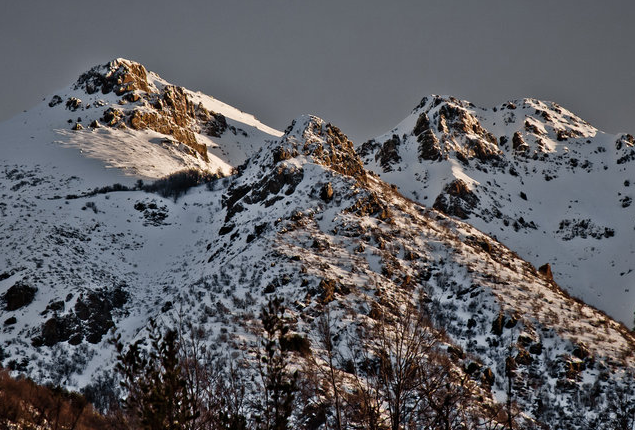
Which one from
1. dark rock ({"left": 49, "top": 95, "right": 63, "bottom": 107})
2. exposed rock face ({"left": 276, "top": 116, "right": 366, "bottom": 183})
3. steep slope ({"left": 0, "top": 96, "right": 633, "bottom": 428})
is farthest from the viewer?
dark rock ({"left": 49, "top": 95, "right": 63, "bottom": 107})

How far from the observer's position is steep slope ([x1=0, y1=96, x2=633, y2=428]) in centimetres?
3516

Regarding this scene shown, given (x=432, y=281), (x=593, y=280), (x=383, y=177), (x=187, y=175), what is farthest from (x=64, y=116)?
(x=593, y=280)

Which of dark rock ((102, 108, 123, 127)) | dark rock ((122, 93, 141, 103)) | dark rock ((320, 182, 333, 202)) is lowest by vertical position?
dark rock ((320, 182, 333, 202))

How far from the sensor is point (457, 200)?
253 feet

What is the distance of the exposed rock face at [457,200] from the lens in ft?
246

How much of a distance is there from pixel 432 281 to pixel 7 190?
223 ft

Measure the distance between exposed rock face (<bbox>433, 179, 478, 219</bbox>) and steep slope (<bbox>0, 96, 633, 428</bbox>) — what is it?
9553 millimetres

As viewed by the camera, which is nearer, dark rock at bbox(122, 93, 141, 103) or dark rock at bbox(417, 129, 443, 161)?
dark rock at bbox(417, 129, 443, 161)

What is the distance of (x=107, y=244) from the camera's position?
58.2m

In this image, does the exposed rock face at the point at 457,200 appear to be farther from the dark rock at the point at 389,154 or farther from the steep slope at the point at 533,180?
the dark rock at the point at 389,154

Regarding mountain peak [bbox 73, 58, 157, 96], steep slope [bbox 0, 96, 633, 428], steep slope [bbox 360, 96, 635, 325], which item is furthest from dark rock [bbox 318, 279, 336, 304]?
mountain peak [bbox 73, 58, 157, 96]

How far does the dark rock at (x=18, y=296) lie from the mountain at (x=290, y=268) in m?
0.15

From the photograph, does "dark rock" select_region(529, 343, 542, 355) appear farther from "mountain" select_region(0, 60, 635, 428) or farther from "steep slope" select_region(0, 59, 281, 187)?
"steep slope" select_region(0, 59, 281, 187)

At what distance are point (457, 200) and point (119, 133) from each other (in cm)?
7393
